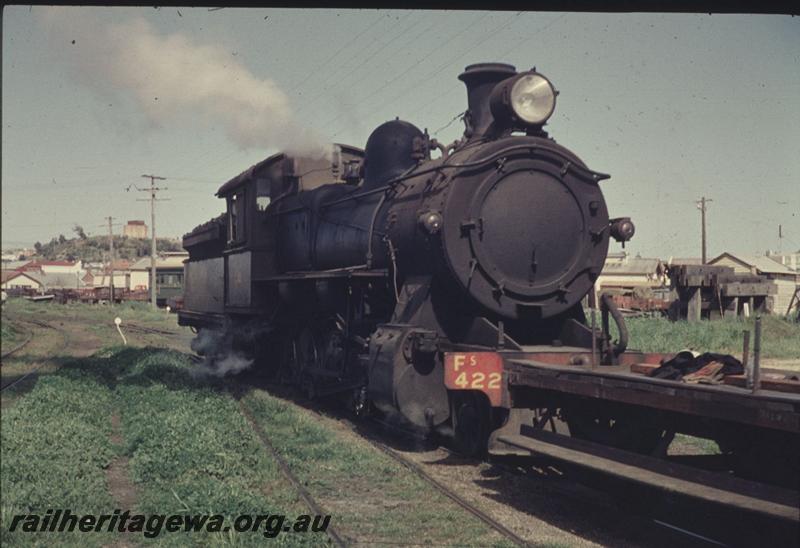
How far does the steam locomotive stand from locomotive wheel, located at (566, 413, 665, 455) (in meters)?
0.01

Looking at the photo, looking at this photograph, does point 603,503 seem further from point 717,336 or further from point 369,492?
point 717,336

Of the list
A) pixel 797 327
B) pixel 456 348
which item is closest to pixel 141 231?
pixel 797 327

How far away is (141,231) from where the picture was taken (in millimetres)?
195250

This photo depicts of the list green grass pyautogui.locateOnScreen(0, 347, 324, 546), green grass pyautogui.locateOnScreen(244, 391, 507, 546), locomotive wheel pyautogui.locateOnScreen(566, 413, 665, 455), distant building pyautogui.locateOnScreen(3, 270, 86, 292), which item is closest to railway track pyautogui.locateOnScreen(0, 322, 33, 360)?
green grass pyautogui.locateOnScreen(0, 347, 324, 546)

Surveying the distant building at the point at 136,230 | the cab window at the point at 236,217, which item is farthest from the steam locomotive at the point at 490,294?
the distant building at the point at 136,230

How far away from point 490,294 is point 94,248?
166m

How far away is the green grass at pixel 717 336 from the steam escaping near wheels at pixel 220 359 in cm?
1018

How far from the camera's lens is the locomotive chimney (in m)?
9.07

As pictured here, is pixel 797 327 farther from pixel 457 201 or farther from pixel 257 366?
pixel 457 201

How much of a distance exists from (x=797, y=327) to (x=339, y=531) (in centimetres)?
2334

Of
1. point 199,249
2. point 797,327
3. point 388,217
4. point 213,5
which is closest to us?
point 213,5

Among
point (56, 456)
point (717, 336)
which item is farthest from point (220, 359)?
point (717, 336)

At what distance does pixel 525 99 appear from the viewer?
27.8 feet

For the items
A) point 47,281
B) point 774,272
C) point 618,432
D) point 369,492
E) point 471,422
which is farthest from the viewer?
point 47,281
